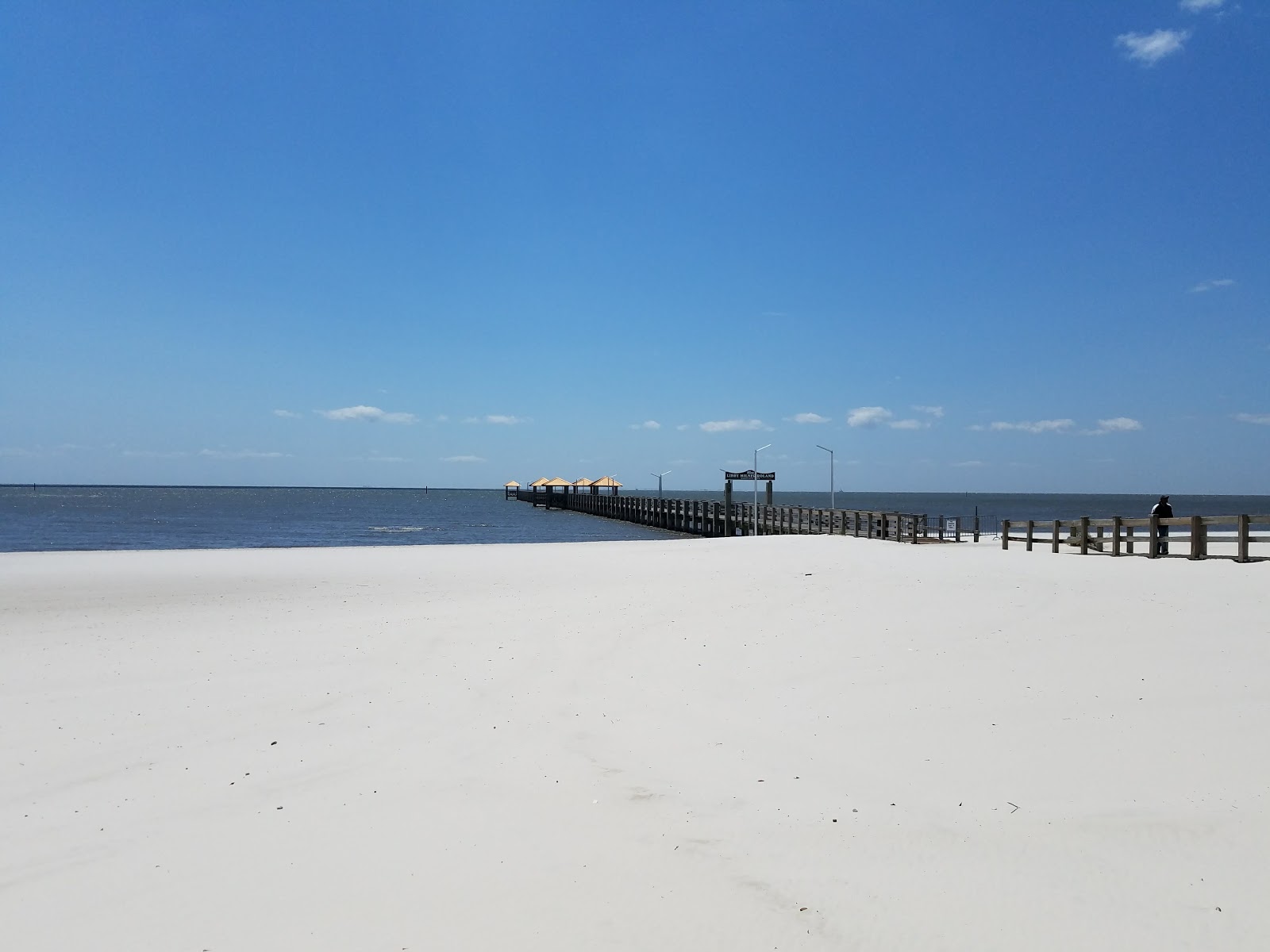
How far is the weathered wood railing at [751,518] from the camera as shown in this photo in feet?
98.5

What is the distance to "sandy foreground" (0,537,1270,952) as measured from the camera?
3865 mm

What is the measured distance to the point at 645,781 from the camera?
18.2ft

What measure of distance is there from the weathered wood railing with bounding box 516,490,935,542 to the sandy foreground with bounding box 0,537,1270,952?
58.8 ft

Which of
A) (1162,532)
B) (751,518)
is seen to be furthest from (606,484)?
(1162,532)

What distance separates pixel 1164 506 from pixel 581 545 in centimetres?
1753

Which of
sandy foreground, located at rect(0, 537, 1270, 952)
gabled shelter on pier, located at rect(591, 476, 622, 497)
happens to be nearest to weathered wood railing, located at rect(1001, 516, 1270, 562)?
sandy foreground, located at rect(0, 537, 1270, 952)

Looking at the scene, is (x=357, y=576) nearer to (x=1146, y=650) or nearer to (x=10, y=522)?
(x=1146, y=650)

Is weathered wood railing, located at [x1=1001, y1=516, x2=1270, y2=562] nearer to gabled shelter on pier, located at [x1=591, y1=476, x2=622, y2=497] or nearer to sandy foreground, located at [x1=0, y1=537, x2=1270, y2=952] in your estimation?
sandy foreground, located at [x1=0, y1=537, x2=1270, y2=952]

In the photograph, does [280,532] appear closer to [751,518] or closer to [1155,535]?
[751,518]

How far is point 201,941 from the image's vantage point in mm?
3701

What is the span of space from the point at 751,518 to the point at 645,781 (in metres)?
45.7

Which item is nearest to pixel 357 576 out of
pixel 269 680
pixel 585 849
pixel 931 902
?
pixel 269 680

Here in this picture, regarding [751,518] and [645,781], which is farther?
[751,518]

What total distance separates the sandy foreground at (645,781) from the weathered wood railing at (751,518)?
17.9 meters
